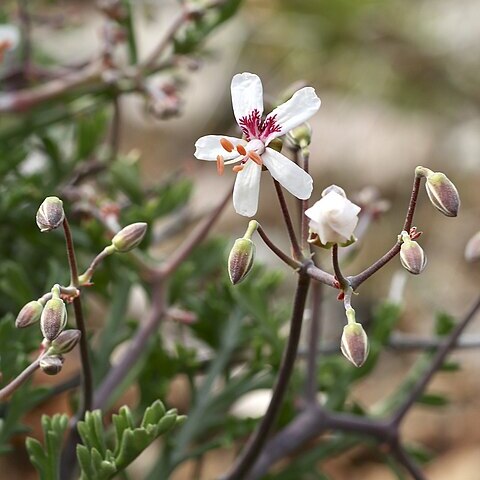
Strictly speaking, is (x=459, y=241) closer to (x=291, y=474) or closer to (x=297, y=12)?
(x=297, y=12)

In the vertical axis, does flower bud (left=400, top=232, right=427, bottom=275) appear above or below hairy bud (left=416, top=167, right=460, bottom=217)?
below

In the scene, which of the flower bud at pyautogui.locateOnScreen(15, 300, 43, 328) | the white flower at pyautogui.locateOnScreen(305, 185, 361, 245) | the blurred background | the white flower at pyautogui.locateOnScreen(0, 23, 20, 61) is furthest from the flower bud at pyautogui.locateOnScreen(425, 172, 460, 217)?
the blurred background

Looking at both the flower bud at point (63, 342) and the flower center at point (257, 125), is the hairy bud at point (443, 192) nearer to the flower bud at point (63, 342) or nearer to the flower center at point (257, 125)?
the flower center at point (257, 125)

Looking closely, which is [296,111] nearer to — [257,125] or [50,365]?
[257,125]


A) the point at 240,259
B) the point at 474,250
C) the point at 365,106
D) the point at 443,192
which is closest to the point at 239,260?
the point at 240,259

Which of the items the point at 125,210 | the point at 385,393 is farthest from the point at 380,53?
the point at 125,210

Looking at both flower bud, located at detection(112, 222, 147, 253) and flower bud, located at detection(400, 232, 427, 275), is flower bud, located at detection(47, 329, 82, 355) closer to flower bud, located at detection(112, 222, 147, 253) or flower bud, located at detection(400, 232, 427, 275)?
flower bud, located at detection(112, 222, 147, 253)

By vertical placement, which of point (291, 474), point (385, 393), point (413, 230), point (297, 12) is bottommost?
point (385, 393)
